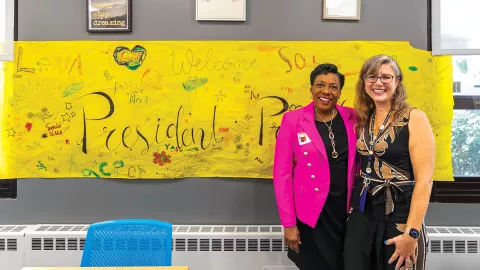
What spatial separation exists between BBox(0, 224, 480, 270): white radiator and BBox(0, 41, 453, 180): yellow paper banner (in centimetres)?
37

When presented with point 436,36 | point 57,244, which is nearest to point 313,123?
point 436,36

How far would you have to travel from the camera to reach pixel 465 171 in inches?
87.7

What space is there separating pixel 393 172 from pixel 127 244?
1.13 m

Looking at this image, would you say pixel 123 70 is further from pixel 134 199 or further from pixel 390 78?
pixel 390 78

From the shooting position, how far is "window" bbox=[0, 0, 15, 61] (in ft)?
7.13

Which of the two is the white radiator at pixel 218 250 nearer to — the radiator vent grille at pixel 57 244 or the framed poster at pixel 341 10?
the radiator vent grille at pixel 57 244

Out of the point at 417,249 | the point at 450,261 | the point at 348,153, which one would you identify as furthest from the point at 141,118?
the point at 450,261

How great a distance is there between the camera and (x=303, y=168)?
1628 mm

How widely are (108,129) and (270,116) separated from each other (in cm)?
98

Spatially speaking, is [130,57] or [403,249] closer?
[403,249]

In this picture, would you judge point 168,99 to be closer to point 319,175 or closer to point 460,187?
point 319,175

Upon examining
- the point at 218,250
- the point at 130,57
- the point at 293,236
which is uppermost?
the point at 130,57

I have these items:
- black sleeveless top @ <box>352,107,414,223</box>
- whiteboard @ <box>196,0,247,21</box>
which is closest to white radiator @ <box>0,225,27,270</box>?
whiteboard @ <box>196,0,247,21</box>

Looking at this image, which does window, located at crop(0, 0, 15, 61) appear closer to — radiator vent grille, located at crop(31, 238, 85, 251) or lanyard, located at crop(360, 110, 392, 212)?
radiator vent grille, located at crop(31, 238, 85, 251)
